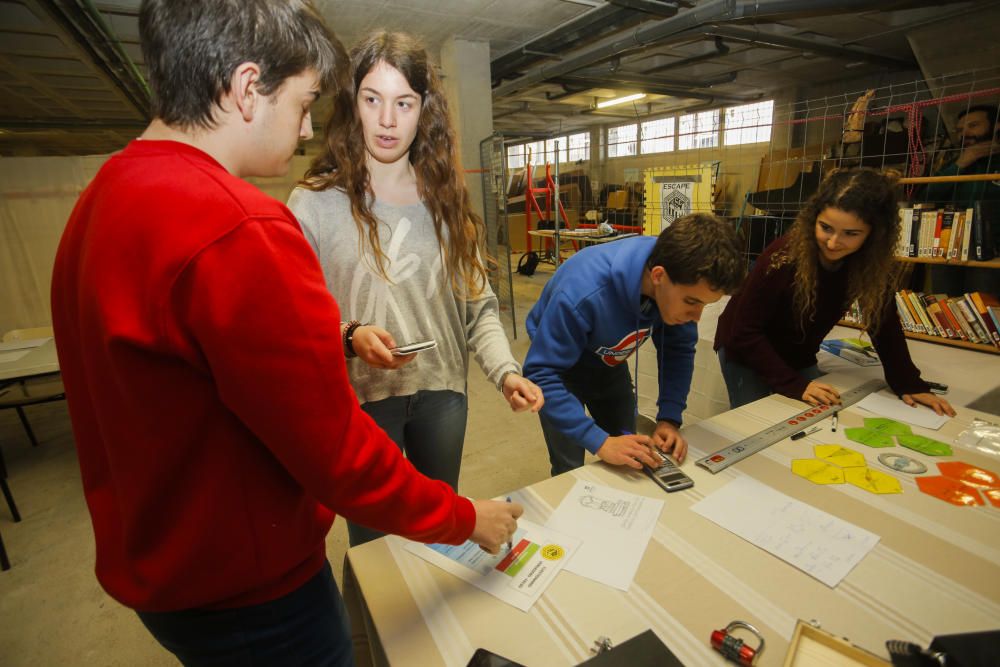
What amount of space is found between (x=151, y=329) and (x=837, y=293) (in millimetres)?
1846

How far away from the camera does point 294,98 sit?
499 millimetres

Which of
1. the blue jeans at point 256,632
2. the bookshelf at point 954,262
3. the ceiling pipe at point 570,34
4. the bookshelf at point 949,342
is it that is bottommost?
the bookshelf at point 949,342

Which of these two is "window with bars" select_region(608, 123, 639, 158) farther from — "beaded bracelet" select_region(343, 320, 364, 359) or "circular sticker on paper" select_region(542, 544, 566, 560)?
"circular sticker on paper" select_region(542, 544, 566, 560)

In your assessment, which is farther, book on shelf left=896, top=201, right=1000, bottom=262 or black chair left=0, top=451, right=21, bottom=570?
book on shelf left=896, top=201, right=1000, bottom=262

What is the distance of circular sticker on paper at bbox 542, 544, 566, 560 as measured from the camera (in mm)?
856

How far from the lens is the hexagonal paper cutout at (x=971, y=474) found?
106 cm

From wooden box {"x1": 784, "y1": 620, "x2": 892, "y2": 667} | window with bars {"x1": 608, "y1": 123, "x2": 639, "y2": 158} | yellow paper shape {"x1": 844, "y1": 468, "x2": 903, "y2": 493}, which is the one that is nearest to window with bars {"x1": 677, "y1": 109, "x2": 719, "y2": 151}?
window with bars {"x1": 608, "y1": 123, "x2": 639, "y2": 158}

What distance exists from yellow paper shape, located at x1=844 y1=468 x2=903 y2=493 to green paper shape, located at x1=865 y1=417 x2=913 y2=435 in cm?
26

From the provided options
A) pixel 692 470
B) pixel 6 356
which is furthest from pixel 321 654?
pixel 6 356

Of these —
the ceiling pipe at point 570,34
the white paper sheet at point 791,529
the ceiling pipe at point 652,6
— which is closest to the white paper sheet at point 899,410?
the white paper sheet at point 791,529

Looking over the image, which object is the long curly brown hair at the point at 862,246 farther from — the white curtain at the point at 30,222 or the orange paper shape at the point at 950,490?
the white curtain at the point at 30,222

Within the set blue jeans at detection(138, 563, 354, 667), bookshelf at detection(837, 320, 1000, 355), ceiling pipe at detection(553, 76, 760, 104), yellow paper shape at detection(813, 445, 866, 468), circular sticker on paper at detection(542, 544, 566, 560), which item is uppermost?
ceiling pipe at detection(553, 76, 760, 104)

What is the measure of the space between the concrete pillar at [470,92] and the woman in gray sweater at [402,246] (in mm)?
3613

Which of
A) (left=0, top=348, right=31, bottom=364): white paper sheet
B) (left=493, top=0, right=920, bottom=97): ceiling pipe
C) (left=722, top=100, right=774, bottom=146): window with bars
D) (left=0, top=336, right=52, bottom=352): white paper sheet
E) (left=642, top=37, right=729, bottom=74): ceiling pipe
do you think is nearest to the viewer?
(left=0, top=348, right=31, bottom=364): white paper sheet
